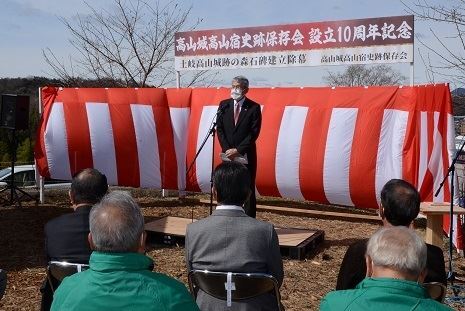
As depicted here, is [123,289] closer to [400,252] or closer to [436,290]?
[400,252]

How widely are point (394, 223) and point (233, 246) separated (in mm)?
734

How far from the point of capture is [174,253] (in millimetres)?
5559

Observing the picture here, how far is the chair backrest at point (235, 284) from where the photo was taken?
7.94 feet

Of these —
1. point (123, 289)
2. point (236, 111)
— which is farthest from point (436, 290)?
point (236, 111)

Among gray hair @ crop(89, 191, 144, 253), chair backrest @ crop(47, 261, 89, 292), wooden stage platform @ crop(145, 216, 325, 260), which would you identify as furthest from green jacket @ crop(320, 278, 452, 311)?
wooden stage platform @ crop(145, 216, 325, 260)

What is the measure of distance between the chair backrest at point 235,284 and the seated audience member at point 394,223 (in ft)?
1.09

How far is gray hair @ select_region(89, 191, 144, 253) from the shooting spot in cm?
176

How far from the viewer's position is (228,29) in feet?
26.6

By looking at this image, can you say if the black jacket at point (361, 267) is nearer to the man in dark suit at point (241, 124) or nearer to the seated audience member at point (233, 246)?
the seated audience member at point (233, 246)

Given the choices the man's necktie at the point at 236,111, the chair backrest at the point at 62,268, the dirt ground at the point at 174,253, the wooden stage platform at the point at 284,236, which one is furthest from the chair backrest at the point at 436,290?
the man's necktie at the point at 236,111

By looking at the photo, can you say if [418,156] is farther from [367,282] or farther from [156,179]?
[367,282]

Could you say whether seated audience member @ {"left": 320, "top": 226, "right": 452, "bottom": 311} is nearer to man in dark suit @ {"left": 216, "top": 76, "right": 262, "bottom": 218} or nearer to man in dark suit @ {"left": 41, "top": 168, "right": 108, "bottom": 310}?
man in dark suit @ {"left": 41, "top": 168, "right": 108, "bottom": 310}

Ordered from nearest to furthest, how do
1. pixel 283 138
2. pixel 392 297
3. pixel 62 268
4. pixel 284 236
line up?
pixel 392 297 → pixel 62 268 → pixel 284 236 → pixel 283 138

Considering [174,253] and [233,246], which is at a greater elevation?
[233,246]
